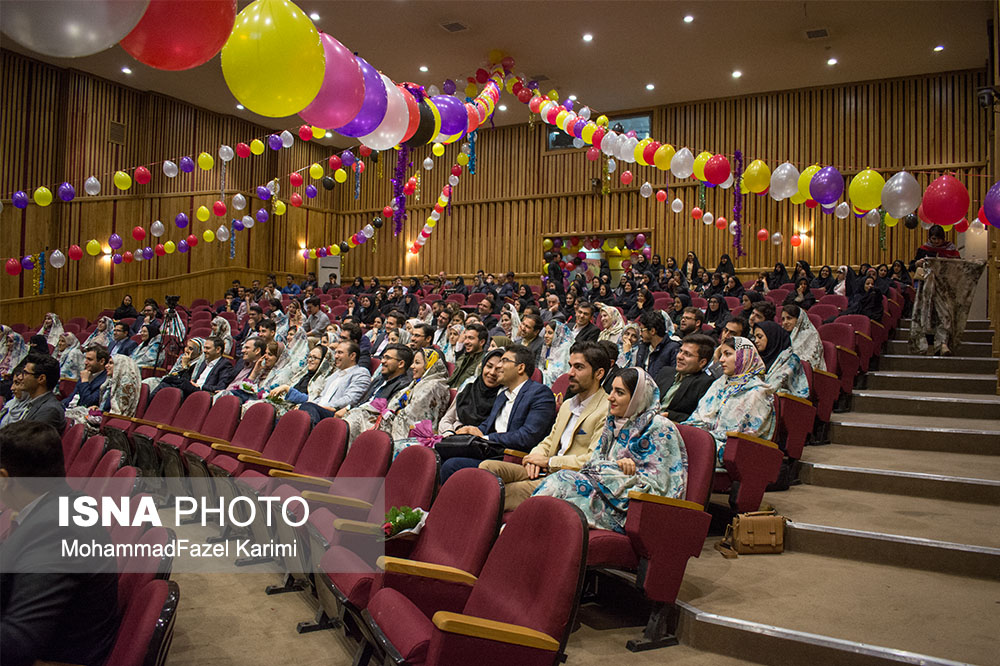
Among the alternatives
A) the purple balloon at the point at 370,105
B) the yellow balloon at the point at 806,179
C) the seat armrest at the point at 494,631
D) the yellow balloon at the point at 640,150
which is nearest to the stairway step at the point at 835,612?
the seat armrest at the point at 494,631

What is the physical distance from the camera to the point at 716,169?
7047 mm

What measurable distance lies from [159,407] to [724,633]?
4.32m

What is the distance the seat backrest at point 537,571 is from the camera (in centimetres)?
162

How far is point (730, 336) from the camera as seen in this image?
14.3ft

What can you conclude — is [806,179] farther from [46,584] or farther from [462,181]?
[462,181]

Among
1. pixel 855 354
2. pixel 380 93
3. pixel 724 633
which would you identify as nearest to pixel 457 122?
pixel 380 93

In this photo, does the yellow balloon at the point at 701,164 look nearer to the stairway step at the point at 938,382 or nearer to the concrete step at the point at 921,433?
the stairway step at the point at 938,382

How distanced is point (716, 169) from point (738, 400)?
402 centimetres

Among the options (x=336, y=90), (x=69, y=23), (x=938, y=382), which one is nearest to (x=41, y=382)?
(x=336, y=90)

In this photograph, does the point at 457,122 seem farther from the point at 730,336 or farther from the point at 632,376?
the point at 632,376

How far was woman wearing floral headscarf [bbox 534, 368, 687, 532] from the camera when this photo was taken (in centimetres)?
264

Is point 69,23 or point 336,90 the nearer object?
point 69,23

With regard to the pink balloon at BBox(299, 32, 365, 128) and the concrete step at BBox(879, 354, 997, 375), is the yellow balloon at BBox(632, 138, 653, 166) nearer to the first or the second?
the concrete step at BBox(879, 354, 997, 375)

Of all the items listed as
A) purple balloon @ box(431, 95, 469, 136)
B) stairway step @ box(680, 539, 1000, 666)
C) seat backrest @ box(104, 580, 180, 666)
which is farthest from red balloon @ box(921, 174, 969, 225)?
seat backrest @ box(104, 580, 180, 666)
